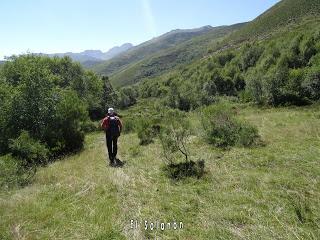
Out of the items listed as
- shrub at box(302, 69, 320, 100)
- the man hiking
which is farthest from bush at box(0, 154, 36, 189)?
shrub at box(302, 69, 320, 100)

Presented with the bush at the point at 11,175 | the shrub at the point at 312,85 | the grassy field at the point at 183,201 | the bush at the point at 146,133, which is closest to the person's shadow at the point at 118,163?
the grassy field at the point at 183,201

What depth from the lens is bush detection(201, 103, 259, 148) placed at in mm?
14945

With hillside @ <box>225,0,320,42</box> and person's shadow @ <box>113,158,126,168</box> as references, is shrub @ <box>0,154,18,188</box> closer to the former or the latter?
person's shadow @ <box>113,158,126,168</box>

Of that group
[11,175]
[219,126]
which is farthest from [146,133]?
[11,175]

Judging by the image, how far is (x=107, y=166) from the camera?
13.3 meters

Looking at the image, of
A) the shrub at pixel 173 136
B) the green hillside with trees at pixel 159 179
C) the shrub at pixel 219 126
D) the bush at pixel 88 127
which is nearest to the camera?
the green hillside with trees at pixel 159 179

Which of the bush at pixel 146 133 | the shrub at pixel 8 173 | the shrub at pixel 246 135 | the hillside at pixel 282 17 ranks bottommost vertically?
the bush at pixel 146 133

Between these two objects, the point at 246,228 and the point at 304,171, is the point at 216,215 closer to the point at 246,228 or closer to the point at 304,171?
Answer: the point at 246,228

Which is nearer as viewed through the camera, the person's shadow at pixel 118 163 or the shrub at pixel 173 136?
the shrub at pixel 173 136

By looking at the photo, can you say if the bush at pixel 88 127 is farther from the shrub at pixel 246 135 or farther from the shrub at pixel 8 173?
the shrub at pixel 8 173

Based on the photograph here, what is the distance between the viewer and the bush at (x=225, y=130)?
588 inches

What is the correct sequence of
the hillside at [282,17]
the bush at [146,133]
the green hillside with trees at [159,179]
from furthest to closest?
the hillside at [282,17]
the bush at [146,133]
the green hillside with trees at [159,179]

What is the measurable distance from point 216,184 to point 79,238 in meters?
4.19

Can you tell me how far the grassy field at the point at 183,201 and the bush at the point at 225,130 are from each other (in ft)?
6.69
